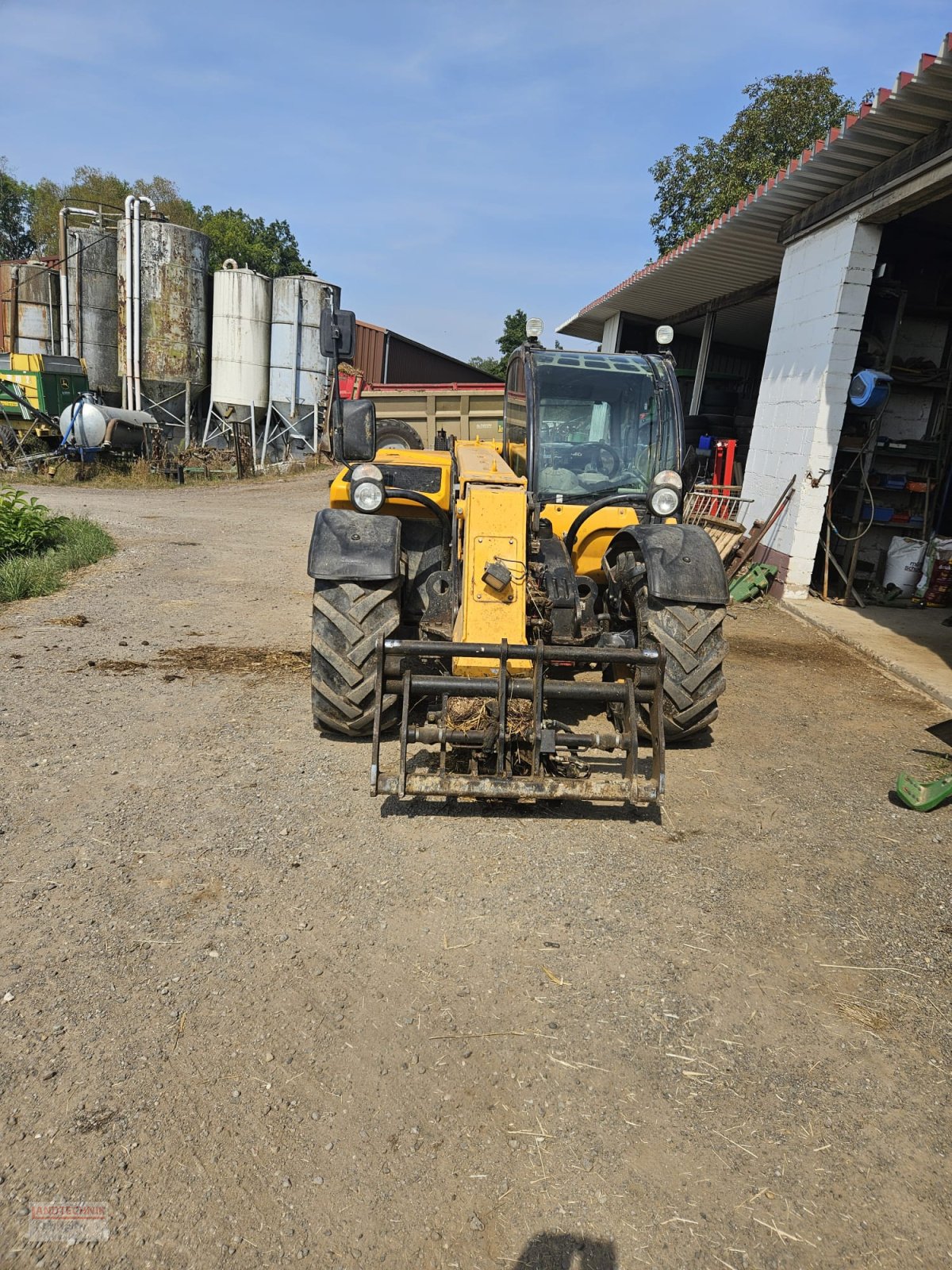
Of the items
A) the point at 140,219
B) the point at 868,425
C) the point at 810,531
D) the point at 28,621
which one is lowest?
the point at 28,621

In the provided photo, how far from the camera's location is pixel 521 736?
3.85 metres

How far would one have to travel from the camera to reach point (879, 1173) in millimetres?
2230

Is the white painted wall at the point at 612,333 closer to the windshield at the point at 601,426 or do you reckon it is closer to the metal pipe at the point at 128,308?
the metal pipe at the point at 128,308

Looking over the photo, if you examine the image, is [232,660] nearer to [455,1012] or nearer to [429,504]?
[429,504]

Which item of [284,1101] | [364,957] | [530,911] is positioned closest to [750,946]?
[530,911]

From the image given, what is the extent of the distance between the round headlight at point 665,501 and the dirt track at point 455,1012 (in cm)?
143

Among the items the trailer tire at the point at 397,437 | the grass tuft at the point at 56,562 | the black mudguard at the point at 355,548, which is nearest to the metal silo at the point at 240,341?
the grass tuft at the point at 56,562

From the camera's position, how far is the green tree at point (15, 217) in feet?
150

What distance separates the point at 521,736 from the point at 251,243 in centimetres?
4846

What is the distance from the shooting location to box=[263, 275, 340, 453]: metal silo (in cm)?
2144

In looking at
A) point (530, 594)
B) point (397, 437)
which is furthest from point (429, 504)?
point (397, 437)

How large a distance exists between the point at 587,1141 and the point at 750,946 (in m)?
1.16

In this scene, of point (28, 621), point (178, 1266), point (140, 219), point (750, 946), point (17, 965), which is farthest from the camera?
point (140, 219)

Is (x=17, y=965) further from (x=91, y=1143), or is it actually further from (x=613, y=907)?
(x=613, y=907)
